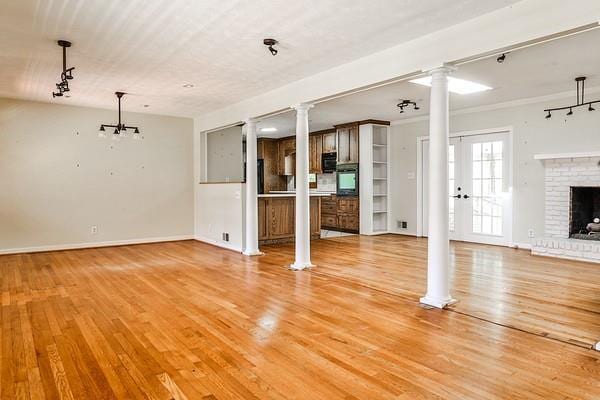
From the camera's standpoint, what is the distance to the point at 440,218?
3715 millimetres

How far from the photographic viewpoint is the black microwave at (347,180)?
9000 mm

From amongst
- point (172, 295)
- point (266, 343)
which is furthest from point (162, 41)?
point (266, 343)

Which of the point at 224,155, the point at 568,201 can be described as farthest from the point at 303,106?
the point at 568,201

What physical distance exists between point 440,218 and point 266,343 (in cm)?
199

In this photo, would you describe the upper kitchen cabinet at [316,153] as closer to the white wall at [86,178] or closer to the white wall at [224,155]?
the white wall at [224,155]

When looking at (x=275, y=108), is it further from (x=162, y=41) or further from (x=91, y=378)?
(x=91, y=378)

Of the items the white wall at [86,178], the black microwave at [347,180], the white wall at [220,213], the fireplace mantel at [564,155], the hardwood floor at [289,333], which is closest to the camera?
the hardwood floor at [289,333]

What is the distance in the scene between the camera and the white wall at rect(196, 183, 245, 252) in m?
6.80

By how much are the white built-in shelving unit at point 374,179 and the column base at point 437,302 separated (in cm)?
504

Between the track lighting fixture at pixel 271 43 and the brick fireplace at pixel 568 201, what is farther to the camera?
the brick fireplace at pixel 568 201

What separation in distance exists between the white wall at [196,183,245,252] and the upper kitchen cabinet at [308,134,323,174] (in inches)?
136

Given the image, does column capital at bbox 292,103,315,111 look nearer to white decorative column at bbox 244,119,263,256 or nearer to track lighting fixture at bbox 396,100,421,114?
white decorative column at bbox 244,119,263,256

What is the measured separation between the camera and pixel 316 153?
10500 millimetres

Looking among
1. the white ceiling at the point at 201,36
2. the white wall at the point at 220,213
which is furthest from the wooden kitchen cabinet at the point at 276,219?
the white ceiling at the point at 201,36
